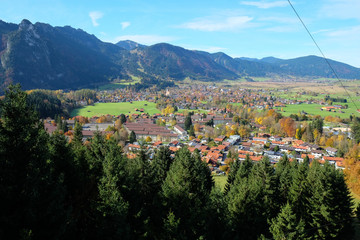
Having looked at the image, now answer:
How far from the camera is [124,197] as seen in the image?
9.45 m

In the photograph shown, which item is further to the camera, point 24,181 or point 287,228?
point 287,228

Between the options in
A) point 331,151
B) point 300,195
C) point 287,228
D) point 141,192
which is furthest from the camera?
point 331,151

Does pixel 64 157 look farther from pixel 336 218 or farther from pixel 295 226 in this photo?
pixel 336 218

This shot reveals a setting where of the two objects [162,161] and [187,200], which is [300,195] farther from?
[162,161]

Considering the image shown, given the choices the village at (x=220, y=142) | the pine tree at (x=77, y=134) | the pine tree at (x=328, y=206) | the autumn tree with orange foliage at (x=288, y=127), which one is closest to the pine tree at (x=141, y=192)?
the pine tree at (x=77, y=134)

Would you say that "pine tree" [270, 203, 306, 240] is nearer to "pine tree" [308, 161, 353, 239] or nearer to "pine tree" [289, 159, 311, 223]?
"pine tree" [308, 161, 353, 239]

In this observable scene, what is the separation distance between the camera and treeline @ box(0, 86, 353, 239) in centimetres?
604

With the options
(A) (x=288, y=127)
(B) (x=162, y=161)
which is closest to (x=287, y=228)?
(B) (x=162, y=161)

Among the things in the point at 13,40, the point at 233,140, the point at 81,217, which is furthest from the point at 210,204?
the point at 13,40

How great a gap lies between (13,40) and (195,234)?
200m

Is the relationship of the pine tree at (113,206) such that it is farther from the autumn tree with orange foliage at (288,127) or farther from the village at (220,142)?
the autumn tree with orange foliage at (288,127)

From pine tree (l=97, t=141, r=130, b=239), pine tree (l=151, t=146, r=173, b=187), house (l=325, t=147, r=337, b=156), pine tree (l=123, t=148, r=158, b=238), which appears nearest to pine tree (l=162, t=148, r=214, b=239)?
pine tree (l=123, t=148, r=158, b=238)

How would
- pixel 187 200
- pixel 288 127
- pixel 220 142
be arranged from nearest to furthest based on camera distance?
pixel 187 200 < pixel 220 142 < pixel 288 127

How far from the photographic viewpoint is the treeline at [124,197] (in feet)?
19.8
